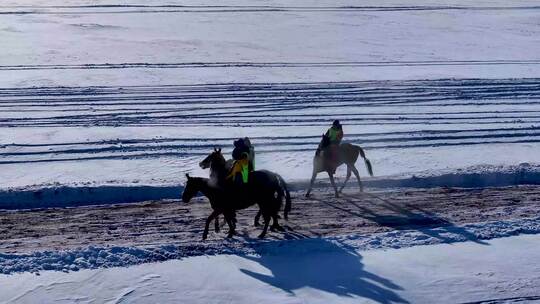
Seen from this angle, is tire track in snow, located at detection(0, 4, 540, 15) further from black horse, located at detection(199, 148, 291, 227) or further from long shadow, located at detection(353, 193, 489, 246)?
black horse, located at detection(199, 148, 291, 227)

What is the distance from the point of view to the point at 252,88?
30281 mm

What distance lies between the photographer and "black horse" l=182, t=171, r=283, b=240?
15.7 meters

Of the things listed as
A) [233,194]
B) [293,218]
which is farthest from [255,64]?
[233,194]

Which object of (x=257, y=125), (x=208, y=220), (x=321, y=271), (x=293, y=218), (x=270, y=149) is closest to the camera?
(x=321, y=271)

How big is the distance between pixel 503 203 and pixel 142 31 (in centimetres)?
2781

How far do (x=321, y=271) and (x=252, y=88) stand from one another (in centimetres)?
1624

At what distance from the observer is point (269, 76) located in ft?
107

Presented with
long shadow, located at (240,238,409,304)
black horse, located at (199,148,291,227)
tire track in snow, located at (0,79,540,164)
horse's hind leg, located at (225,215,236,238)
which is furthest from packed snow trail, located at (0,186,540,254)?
tire track in snow, located at (0,79,540,164)

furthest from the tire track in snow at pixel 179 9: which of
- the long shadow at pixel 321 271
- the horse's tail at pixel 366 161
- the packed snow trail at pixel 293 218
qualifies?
the long shadow at pixel 321 271

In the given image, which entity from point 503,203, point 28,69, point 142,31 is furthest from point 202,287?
point 142,31

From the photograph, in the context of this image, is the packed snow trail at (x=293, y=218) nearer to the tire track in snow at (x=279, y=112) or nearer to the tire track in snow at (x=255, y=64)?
the tire track in snow at (x=279, y=112)

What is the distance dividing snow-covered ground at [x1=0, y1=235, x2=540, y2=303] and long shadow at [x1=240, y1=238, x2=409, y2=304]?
2cm

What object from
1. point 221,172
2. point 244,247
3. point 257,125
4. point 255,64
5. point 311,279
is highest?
point 255,64

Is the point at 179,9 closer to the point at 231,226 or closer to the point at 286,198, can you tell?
the point at 286,198
